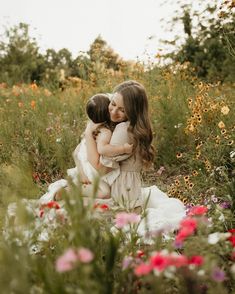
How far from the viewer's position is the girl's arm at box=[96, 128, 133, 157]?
11.9 feet

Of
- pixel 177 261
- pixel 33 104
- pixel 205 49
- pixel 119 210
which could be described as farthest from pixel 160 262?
pixel 205 49

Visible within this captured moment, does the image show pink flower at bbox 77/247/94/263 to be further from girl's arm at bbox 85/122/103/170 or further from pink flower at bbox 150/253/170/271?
girl's arm at bbox 85/122/103/170

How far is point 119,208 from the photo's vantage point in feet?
9.30

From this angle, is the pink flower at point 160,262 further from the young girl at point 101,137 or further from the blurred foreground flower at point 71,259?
the young girl at point 101,137

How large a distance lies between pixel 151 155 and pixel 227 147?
2.25 ft

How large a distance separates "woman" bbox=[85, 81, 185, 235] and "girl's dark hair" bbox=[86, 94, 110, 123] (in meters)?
0.10

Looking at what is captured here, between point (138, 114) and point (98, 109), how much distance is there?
1.10ft

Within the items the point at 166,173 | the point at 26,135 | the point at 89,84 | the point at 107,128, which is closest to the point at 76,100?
the point at 89,84

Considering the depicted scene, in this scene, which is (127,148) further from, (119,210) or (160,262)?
(160,262)

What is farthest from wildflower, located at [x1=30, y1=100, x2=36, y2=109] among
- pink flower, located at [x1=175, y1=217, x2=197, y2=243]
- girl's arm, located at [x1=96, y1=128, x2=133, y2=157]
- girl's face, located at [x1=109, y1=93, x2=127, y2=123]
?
pink flower, located at [x1=175, y1=217, x2=197, y2=243]

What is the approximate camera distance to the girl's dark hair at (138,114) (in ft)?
12.0

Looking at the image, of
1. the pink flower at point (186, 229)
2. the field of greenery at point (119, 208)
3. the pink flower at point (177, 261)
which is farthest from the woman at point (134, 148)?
the pink flower at point (177, 261)

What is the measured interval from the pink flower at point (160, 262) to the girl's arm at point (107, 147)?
90.0 inches

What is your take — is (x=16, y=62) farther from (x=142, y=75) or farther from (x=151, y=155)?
(x=151, y=155)
